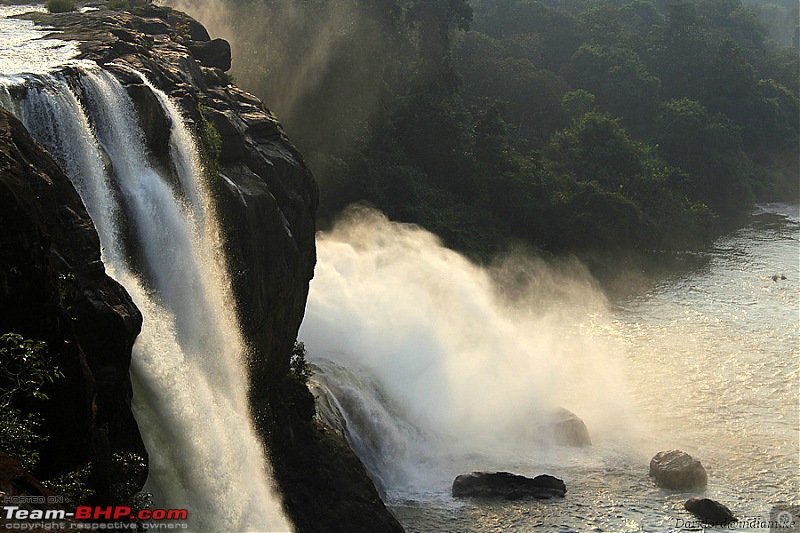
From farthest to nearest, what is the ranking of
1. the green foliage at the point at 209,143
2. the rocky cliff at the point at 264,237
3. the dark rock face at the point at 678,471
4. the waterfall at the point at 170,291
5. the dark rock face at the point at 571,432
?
the dark rock face at the point at 571,432 → the dark rock face at the point at 678,471 → the green foliage at the point at 209,143 → the rocky cliff at the point at 264,237 → the waterfall at the point at 170,291

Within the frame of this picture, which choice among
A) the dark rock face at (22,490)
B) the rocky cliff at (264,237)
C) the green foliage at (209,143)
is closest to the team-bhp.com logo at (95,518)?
the dark rock face at (22,490)

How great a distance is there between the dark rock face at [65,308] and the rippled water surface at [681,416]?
895cm

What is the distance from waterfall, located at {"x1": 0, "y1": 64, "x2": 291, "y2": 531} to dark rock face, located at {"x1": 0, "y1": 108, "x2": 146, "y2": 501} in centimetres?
99

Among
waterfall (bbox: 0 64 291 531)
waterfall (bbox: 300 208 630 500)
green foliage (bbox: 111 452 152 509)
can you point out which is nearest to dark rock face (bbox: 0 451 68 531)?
green foliage (bbox: 111 452 152 509)

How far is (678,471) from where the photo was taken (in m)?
20.7

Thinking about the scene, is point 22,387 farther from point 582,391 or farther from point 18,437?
point 582,391

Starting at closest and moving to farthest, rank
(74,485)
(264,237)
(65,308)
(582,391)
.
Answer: (74,485) → (65,308) → (264,237) → (582,391)

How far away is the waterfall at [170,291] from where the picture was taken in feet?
42.3

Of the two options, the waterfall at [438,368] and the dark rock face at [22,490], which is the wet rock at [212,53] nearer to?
the waterfall at [438,368]

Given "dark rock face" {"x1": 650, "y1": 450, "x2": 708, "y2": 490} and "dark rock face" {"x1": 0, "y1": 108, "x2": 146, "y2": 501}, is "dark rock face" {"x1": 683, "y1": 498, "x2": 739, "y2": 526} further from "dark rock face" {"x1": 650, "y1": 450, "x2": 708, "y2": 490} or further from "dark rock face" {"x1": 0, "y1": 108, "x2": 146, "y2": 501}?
"dark rock face" {"x1": 0, "y1": 108, "x2": 146, "y2": 501}

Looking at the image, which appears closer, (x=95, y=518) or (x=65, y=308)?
(x=95, y=518)

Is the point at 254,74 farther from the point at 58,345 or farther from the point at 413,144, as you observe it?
the point at 58,345

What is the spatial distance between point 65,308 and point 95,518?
241cm

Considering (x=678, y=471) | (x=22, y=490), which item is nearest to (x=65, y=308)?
(x=22, y=490)
